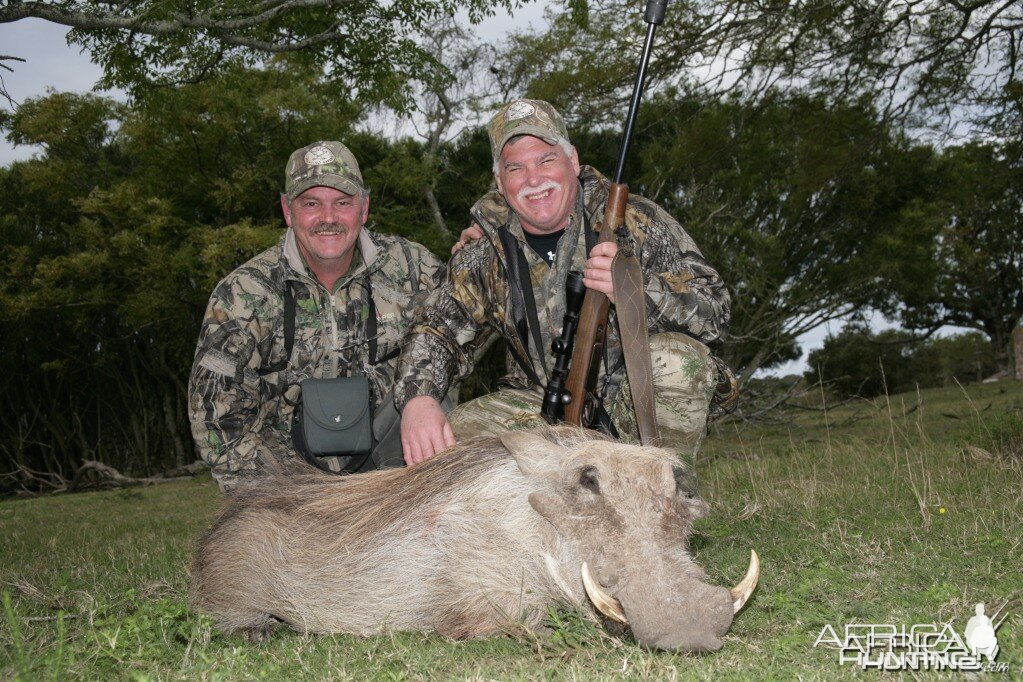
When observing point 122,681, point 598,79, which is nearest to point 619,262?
point 122,681

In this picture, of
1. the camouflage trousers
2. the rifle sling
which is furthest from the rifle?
the rifle sling

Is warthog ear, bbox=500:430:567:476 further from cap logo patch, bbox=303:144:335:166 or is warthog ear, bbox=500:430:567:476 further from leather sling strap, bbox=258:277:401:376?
cap logo patch, bbox=303:144:335:166

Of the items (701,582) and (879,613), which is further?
(879,613)

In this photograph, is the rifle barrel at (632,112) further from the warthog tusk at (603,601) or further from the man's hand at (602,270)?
the warthog tusk at (603,601)

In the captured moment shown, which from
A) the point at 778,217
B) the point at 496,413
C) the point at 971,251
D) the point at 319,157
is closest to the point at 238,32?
the point at 319,157

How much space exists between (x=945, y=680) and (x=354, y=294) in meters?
3.76

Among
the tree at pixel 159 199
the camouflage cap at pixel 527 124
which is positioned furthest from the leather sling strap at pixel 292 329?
the tree at pixel 159 199

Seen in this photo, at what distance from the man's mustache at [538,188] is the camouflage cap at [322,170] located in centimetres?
116

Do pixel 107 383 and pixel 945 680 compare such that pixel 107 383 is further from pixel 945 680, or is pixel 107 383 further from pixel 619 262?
pixel 945 680

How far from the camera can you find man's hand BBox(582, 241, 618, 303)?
3.70 meters

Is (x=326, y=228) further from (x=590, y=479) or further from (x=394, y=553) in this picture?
(x=590, y=479)

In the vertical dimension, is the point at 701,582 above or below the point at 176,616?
above

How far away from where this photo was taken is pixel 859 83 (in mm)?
9594

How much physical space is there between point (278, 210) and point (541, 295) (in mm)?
12511
